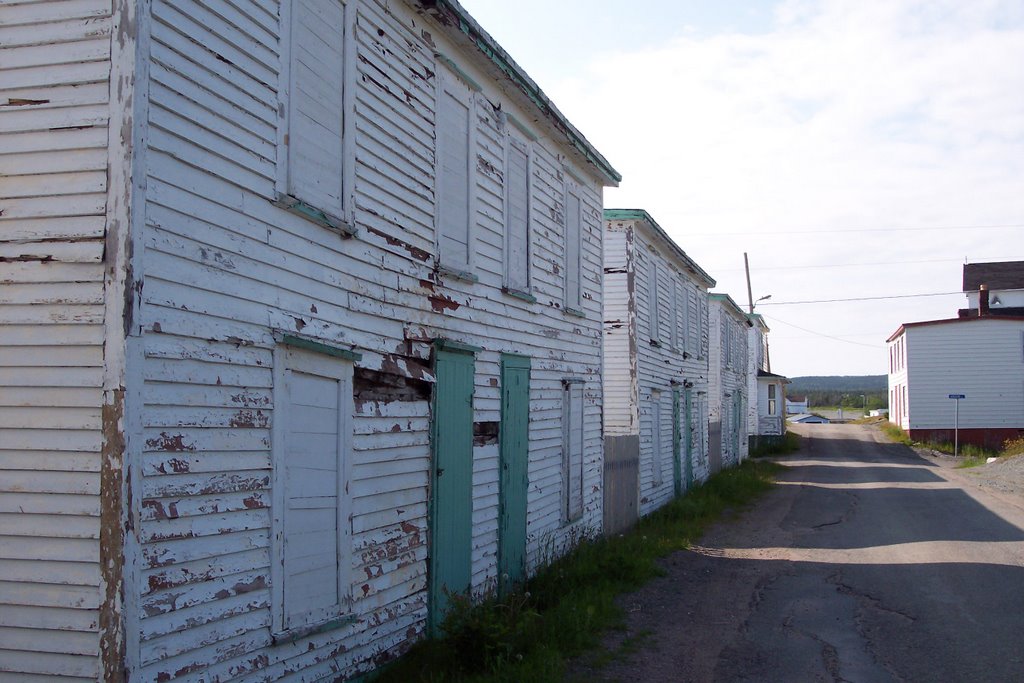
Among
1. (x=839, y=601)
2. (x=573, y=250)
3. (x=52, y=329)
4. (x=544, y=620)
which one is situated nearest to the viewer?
(x=52, y=329)

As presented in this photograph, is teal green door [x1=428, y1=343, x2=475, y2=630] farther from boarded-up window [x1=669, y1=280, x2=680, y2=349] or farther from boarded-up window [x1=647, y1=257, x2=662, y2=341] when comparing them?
boarded-up window [x1=669, y1=280, x2=680, y2=349]

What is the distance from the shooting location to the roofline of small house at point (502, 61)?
8230 mm

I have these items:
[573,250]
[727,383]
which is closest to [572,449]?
[573,250]

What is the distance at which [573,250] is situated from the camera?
42.6ft

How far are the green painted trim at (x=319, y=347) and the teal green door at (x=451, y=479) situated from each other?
5.23ft

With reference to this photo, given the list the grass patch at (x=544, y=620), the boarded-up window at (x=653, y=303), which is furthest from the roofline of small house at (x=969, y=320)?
the grass patch at (x=544, y=620)

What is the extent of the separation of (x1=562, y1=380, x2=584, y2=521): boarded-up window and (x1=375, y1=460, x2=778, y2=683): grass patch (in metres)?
0.57

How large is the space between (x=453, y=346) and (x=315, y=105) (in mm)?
2896

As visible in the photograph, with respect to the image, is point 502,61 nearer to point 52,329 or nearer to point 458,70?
point 458,70

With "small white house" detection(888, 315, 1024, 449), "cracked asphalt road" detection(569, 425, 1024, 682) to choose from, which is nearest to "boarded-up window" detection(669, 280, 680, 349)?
"cracked asphalt road" detection(569, 425, 1024, 682)

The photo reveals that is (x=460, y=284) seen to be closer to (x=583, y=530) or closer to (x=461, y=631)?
(x=461, y=631)

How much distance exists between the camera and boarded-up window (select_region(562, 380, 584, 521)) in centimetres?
1235

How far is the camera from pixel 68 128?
4703mm

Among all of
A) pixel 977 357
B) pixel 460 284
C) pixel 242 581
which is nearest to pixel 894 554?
pixel 460 284
